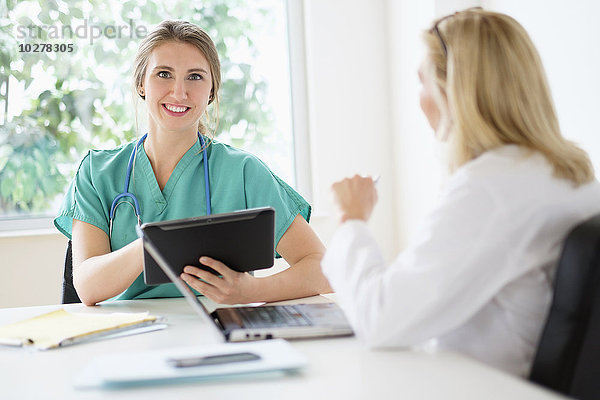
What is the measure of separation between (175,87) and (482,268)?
1.09 m

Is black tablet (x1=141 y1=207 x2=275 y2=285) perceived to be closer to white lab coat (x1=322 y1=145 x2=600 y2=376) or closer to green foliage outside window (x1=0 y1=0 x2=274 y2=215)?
white lab coat (x1=322 y1=145 x2=600 y2=376)

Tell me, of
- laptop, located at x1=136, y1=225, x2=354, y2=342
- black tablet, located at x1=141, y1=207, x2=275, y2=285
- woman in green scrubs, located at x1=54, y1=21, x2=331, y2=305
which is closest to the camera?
laptop, located at x1=136, y1=225, x2=354, y2=342

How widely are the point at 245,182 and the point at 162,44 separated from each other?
1.39ft

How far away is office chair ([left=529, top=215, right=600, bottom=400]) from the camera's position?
0.87 metres

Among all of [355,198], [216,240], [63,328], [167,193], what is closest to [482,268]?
[355,198]

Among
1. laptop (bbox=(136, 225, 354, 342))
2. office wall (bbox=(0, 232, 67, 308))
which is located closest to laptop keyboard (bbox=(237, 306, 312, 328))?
laptop (bbox=(136, 225, 354, 342))

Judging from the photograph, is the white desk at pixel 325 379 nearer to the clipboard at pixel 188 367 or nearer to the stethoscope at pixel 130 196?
the clipboard at pixel 188 367

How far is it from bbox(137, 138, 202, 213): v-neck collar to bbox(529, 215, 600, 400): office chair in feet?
3.49

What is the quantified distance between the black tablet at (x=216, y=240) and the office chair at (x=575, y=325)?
1.84 feet

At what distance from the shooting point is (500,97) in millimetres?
1042

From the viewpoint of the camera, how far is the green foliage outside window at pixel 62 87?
316 centimetres

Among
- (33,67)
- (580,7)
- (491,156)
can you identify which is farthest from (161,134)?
(33,67)

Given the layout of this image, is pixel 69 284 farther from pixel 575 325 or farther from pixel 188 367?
pixel 575 325

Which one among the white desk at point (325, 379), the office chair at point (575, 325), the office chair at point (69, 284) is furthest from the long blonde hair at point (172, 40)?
the office chair at point (575, 325)
